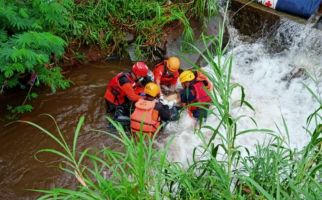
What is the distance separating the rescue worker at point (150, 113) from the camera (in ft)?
16.1

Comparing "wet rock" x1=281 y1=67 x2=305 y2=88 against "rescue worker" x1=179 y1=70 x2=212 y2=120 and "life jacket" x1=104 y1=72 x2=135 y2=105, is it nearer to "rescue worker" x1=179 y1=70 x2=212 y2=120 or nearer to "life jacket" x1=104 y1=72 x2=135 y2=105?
"rescue worker" x1=179 y1=70 x2=212 y2=120

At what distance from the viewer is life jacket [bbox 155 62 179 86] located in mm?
5918

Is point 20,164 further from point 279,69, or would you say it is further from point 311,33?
point 311,33

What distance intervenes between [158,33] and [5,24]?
104 inches

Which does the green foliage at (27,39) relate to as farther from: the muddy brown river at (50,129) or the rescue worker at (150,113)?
the rescue worker at (150,113)

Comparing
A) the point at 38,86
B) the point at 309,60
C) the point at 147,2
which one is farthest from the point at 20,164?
the point at 309,60

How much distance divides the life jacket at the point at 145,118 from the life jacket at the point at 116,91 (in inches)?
19.3

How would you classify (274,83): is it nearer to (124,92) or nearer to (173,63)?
(173,63)

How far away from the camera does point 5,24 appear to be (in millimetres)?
4898

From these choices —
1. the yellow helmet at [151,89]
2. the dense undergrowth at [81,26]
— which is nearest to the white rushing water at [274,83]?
the yellow helmet at [151,89]

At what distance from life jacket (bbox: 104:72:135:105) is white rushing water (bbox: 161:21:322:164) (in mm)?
793

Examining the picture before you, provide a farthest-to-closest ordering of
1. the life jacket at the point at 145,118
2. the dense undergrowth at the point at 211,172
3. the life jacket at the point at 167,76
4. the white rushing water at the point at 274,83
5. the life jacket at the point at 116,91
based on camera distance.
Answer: the life jacket at the point at 167,76 → the white rushing water at the point at 274,83 → the life jacket at the point at 116,91 → the life jacket at the point at 145,118 → the dense undergrowth at the point at 211,172

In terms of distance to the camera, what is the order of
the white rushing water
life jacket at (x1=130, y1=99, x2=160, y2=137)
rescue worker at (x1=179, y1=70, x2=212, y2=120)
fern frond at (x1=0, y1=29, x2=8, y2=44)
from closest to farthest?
1. fern frond at (x1=0, y1=29, x2=8, y2=44)
2. life jacket at (x1=130, y1=99, x2=160, y2=137)
3. rescue worker at (x1=179, y1=70, x2=212, y2=120)
4. the white rushing water

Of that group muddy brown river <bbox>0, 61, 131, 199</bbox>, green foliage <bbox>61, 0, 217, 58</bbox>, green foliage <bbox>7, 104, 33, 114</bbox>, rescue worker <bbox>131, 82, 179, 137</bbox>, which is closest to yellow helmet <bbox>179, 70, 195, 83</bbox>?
rescue worker <bbox>131, 82, 179, 137</bbox>
